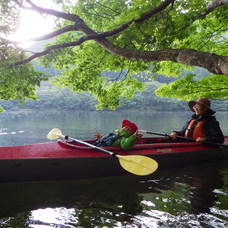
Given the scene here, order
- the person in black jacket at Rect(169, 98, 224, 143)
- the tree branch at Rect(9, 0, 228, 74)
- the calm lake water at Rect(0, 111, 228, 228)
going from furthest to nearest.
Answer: the person in black jacket at Rect(169, 98, 224, 143) → the tree branch at Rect(9, 0, 228, 74) → the calm lake water at Rect(0, 111, 228, 228)

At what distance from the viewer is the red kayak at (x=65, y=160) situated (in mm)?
6152

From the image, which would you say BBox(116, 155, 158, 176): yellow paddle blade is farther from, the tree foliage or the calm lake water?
the tree foliage

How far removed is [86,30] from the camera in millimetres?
7988

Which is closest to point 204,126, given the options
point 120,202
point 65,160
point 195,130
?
point 195,130

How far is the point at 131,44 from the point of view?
7.61m

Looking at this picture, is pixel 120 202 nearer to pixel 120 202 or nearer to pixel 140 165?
pixel 120 202

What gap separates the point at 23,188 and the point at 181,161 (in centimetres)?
505

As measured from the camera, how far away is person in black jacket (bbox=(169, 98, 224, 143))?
27.6 feet

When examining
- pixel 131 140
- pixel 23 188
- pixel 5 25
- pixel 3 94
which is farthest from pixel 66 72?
pixel 23 188

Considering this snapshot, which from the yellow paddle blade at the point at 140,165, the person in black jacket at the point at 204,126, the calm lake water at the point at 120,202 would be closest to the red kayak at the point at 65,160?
the calm lake water at the point at 120,202

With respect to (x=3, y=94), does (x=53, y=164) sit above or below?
below

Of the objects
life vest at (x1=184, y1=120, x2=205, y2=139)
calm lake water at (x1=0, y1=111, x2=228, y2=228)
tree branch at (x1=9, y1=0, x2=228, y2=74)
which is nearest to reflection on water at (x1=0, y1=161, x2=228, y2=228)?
calm lake water at (x1=0, y1=111, x2=228, y2=228)

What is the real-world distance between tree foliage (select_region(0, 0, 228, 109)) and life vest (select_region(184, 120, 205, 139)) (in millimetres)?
2623

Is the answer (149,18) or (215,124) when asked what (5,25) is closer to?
(149,18)
